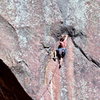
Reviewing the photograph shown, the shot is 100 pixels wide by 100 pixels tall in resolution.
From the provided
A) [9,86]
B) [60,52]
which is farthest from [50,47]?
[9,86]

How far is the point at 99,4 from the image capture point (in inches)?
208

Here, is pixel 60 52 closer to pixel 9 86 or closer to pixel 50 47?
pixel 50 47

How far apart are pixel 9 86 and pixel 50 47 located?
63 cm

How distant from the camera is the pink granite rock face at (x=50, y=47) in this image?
468 centimetres

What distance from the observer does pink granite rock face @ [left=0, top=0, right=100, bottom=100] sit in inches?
184

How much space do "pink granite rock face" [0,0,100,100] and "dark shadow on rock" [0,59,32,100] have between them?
5cm

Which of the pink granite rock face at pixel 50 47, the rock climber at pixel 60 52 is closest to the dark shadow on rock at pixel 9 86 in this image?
the pink granite rock face at pixel 50 47

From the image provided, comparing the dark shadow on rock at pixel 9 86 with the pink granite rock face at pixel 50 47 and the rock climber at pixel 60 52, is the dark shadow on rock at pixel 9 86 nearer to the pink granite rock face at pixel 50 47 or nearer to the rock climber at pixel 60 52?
the pink granite rock face at pixel 50 47

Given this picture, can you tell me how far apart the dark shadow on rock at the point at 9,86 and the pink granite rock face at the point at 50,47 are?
0.05m

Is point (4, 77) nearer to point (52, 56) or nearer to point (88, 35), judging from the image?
point (52, 56)

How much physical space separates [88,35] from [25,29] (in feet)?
2.46

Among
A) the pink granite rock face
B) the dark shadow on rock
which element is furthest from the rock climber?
the dark shadow on rock

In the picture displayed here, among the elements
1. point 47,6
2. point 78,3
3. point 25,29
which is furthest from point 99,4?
point 25,29

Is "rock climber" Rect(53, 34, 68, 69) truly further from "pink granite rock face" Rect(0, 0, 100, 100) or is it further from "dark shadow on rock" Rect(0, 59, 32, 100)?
"dark shadow on rock" Rect(0, 59, 32, 100)
